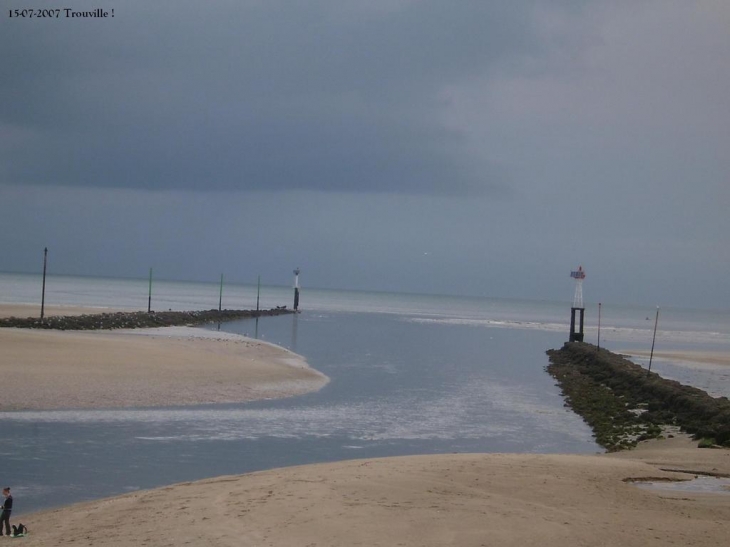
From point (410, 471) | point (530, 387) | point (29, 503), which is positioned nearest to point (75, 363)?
point (29, 503)

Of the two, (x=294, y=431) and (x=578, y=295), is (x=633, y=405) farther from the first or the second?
(x=578, y=295)

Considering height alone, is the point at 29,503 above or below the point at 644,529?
below

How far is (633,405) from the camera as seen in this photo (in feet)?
96.6

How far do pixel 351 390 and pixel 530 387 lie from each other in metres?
10.1

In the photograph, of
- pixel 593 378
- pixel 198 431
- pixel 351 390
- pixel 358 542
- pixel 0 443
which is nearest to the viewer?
pixel 358 542

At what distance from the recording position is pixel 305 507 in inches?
444

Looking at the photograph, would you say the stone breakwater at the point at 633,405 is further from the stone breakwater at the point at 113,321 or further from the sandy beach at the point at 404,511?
the stone breakwater at the point at 113,321

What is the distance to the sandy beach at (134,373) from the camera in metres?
22.6

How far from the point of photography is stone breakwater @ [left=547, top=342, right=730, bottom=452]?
73.7 feet

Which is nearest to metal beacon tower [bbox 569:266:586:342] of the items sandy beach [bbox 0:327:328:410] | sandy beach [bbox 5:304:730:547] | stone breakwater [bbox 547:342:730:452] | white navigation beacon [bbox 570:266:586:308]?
white navigation beacon [bbox 570:266:586:308]

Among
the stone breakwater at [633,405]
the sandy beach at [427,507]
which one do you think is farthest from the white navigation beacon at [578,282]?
the sandy beach at [427,507]

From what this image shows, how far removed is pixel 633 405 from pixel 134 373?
62.9 ft

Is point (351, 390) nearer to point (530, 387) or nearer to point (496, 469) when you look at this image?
point (530, 387)

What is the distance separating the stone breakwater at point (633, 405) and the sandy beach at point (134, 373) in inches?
435
